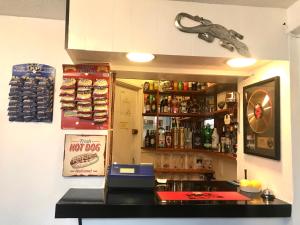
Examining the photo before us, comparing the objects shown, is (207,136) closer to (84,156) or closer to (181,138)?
(181,138)

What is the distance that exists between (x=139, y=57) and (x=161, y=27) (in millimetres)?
206

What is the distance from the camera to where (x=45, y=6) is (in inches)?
57.6

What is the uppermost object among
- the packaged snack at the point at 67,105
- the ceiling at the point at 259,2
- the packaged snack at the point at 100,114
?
the ceiling at the point at 259,2

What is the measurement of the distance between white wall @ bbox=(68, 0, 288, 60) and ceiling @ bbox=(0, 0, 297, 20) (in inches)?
1.3

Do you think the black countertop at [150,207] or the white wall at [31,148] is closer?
the black countertop at [150,207]

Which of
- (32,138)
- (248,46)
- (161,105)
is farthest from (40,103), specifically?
(161,105)

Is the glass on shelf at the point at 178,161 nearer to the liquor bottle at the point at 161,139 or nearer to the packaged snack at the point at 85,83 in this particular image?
the liquor bottle at the point at 161,139

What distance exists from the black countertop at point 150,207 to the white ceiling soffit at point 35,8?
1.04 metres

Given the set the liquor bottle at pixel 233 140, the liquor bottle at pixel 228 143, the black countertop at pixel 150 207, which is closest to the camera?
the black countertop at pixel 150 207

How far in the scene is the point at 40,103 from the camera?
5.06 ft

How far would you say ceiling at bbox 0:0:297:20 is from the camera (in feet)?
4.56

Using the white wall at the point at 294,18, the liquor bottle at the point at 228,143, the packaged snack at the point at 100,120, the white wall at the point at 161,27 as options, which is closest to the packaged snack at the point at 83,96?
the packaged snack at the point at 100,120

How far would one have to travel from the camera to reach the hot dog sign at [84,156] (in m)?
1.52

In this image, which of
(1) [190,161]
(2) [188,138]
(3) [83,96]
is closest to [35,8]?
(3) [83,96]
